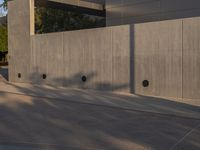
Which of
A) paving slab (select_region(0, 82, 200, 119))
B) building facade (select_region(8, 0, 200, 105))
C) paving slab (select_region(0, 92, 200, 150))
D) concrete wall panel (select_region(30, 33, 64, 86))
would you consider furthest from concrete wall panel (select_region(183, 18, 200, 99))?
concrete wall panel (select_region(30, 33, 64, 86))

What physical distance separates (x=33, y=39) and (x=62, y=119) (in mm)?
12386

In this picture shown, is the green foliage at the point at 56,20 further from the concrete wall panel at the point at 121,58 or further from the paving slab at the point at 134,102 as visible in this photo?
the paving slab at the point at 134,102

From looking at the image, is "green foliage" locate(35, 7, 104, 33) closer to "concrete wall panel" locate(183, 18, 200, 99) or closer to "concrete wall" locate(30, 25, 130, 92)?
"concrete wall" locate(30, 25, 130, 92)

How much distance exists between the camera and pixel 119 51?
17.7m

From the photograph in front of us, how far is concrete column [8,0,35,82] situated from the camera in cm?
2303

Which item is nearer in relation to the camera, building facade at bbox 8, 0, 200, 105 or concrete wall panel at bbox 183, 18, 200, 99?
concrete wall panel at bbox 183, 18, 200, 99

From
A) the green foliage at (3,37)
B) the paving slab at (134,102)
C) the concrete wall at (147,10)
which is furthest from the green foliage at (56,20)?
the paving slab at (134,102)

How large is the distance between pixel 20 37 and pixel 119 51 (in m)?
7.81

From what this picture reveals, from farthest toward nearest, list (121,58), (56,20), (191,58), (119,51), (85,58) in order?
1. (56,20)
2. (85,58)
3. (119,51)
4. (121,58)
5. (191,58)

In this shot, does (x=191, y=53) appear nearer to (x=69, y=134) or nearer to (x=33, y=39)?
(x=69, y=134)

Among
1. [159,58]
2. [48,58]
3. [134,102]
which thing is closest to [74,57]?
[48,58]

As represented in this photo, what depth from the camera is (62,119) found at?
35.7 feet

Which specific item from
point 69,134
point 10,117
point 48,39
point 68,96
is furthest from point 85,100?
point 48,39

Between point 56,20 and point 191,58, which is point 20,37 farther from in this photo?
point 191,58
